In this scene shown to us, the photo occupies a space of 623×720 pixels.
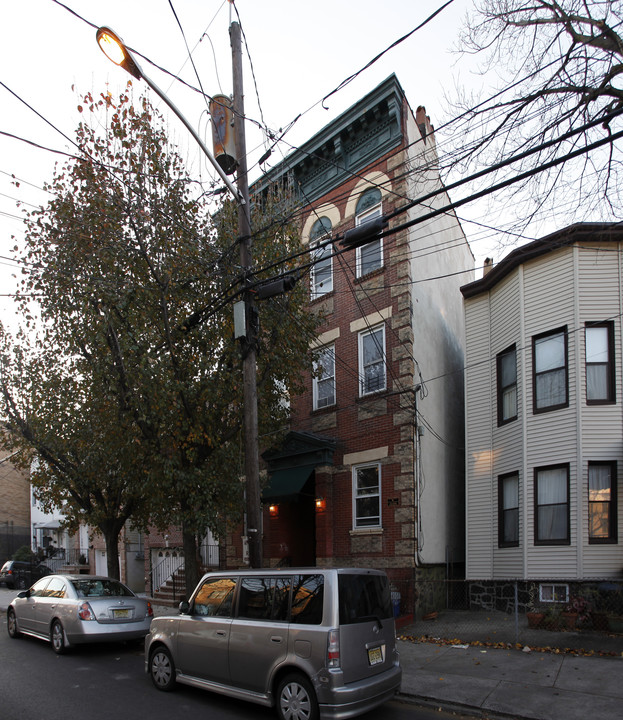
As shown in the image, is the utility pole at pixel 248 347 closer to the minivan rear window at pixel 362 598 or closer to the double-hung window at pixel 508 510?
the minivan rear window at pixel 362 598

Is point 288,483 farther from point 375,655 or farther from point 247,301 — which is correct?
point 375,655

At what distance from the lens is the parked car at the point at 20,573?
24.8 meters

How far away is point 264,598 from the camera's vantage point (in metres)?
6.71

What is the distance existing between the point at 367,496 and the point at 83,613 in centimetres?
698

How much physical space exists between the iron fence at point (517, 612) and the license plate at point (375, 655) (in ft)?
14.4

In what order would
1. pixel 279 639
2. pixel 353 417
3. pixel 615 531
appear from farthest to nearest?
pixel 353 417, pixel 615 531, pixel 279 639

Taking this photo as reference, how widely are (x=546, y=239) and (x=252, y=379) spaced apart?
7.64 metres

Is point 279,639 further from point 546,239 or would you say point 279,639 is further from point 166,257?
point 546,239

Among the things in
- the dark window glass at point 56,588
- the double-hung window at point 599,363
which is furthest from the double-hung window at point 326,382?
the dark window glass at point 56,588

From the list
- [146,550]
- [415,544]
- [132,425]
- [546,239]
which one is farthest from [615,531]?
[146,550]

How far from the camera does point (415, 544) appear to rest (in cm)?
1294

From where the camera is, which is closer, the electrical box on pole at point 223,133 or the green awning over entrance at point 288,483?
the electrical box on pole at point 223,133

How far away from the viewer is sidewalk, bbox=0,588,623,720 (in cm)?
671

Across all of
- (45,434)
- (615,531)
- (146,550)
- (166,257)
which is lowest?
(146,550)
